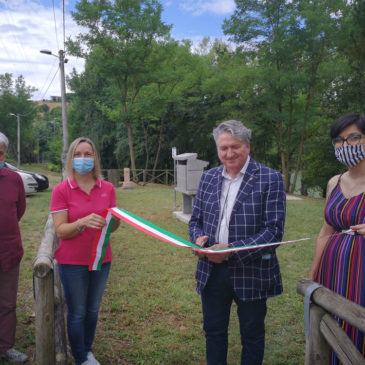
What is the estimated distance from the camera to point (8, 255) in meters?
2.99

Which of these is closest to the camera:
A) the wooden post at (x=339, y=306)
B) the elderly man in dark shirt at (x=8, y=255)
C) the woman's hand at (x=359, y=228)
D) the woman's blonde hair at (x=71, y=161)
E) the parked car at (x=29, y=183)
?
the wooden post at (x=339, y=306)

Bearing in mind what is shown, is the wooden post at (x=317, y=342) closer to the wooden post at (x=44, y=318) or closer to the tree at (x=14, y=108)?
the wooden post at (x=44, y=318)

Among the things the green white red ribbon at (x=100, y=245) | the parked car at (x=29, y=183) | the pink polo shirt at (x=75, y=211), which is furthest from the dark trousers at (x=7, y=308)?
the parked car at (x=29, y=183)

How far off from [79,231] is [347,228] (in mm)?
1825

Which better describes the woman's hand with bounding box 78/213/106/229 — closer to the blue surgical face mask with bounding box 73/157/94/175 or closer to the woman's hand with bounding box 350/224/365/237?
the blue surgical face mask with bounding box 73/157/94/175

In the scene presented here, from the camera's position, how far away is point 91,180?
2820mm

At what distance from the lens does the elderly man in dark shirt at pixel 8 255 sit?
2988 mm

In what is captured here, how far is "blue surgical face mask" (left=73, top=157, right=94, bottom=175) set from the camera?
107 inches

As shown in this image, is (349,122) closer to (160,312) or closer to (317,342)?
(317,342)

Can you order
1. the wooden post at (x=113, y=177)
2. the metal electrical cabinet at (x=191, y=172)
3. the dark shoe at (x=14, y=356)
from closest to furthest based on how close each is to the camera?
the dark shoe at (x=14, y=356) → the metal electrical cabinet at (x=191, y=172) → the wooden post at (x=113, y=177)

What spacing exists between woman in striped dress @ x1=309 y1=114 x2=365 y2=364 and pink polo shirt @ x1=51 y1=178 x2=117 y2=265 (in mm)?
1654

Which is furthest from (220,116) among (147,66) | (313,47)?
(313,47)

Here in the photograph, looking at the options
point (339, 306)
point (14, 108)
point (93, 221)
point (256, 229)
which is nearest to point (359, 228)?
point (339, 306)

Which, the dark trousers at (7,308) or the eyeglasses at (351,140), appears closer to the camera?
the eyeglasses at (351,140)
